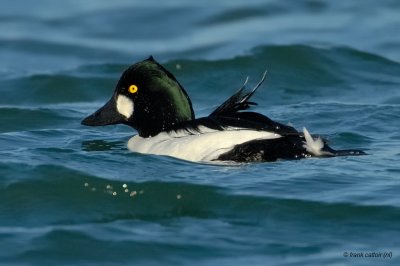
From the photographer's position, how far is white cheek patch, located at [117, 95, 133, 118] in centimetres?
1181

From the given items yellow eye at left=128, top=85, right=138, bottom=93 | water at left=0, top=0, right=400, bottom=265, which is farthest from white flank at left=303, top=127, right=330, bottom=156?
yellow eye at left=128, top=85, right=138, bottom=93

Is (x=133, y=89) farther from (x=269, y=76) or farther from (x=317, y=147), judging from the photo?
(x=269, y=76)

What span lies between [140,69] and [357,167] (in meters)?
2.12

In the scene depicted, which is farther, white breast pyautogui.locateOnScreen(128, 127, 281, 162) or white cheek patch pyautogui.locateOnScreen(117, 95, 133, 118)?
white cheek patch pyautogui.locateOnScreen(117, 95, 133, 118)

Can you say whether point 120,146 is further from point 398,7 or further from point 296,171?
point 398,7

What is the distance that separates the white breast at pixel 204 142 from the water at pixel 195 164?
107mm

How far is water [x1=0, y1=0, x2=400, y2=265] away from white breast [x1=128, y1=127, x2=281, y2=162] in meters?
0.11

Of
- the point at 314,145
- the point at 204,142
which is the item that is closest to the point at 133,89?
the point at 204,142

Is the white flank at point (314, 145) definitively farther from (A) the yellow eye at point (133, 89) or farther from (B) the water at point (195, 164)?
(A) the yellow eye at point (133, 89)

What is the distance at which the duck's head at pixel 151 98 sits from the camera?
38.0ft

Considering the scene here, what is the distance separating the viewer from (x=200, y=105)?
15852mm

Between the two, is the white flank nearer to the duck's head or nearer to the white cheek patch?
the duck's head

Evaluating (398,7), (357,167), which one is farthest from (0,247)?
(398,7)

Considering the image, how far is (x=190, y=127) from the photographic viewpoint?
11188 mm
